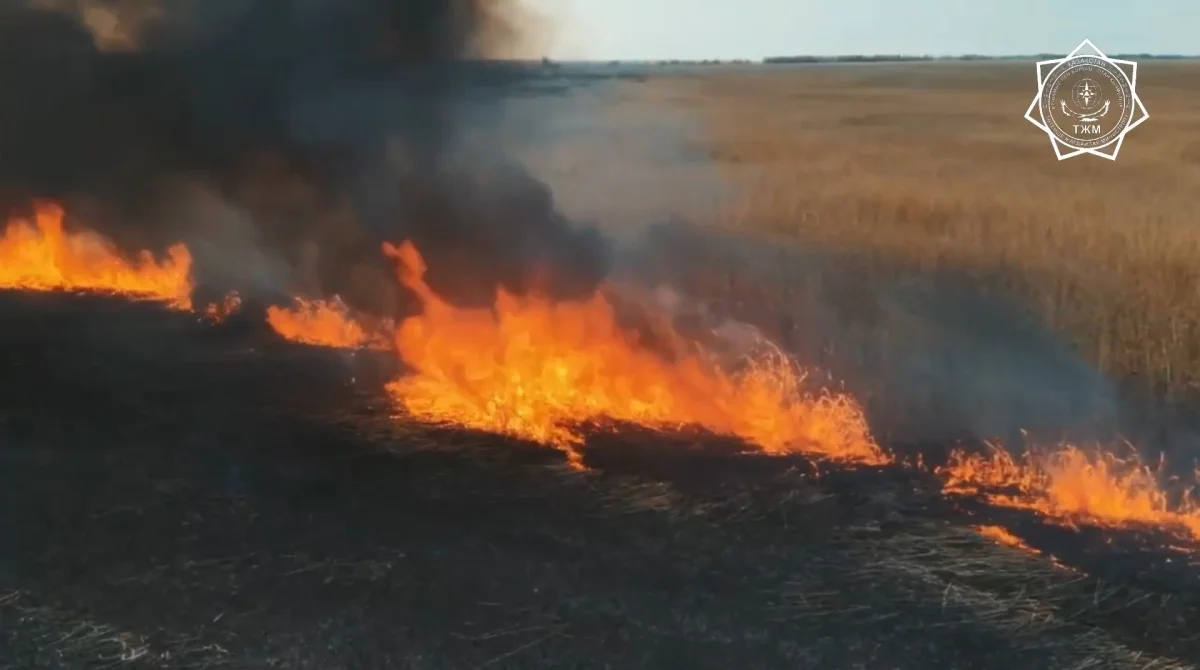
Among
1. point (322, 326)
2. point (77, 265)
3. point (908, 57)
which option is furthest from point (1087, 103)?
point (77, 265)

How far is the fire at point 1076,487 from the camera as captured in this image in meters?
3.95

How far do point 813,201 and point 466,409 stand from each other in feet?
7.69

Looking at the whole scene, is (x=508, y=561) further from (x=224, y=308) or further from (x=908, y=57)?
(x=224, y=308)

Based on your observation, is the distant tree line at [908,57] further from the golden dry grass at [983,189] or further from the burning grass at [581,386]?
the burning grass at [581,386]

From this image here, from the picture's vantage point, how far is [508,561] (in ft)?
12.1

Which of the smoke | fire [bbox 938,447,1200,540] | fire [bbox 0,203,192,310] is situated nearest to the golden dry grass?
fire [bbox 938,447,1200,540]

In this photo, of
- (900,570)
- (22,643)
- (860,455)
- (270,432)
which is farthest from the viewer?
(270,432)

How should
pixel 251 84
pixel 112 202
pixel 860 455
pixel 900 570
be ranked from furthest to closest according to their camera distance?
pixel 112 202, pixel 251 84, pixel 860 455, pixel 900 570

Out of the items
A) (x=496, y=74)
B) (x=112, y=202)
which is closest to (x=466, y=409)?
(x=496, y=74)

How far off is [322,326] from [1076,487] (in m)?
4.55

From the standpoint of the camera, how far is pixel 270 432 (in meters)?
4.89

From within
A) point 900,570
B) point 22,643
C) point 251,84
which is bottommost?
point 22,643

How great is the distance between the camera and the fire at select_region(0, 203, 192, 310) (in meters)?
7.41

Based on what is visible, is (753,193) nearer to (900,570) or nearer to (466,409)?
(466,409)
